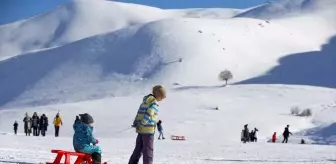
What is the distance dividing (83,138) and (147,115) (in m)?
1.20

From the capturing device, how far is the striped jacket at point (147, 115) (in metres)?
10.0

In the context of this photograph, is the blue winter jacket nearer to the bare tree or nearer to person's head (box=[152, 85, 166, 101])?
person's head (box=[152, 85, 166, 101])

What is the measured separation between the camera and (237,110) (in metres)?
69.6

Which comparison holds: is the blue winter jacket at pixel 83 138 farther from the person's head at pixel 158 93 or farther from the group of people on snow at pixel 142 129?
the person's head at pixel 158 93

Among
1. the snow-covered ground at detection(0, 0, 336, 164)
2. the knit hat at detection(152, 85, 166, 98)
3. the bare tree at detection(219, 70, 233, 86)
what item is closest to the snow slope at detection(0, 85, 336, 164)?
the snow-covered ground at detection(0, 0, 336, 164)

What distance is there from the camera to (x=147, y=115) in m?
10.1

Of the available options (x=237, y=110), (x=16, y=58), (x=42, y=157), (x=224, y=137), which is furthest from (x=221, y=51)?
(x=42, y=157)

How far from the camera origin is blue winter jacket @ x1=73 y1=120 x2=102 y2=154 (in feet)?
34.6

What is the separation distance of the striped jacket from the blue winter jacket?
816 millimetres

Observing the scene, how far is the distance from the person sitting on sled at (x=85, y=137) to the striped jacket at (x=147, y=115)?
0.79 meters

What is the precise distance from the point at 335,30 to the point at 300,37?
2463cm

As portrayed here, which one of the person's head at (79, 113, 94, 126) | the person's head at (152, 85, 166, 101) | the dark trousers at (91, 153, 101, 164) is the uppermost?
the person's head at (152, 85, 166, 101)

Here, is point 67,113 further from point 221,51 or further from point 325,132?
point 221,51

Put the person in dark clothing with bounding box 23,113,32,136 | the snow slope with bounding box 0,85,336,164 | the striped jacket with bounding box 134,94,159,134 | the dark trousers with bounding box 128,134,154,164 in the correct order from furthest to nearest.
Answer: the snow slope with bounding box 0,85,336,164 < the person in dark clothing with bounding box 23,113,32,136 < the dark trousers with bounding box 128,134,154,164 < the striped jacket with bounding box 134,94,159,134
